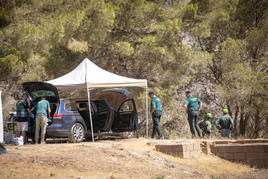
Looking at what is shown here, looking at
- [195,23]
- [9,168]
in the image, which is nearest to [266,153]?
[9,168]

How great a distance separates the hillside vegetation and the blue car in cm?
690

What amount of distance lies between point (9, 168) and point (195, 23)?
1698cm

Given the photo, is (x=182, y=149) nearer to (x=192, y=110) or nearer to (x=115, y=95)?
(x=192, y=110)

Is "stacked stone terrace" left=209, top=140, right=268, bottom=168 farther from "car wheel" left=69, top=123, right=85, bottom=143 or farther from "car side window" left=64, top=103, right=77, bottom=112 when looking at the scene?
"car side window" left=64, top=103, right=77, bottom=112

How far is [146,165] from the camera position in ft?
29.0

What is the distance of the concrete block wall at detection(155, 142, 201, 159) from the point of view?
1026 centimetres

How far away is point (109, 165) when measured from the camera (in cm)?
828

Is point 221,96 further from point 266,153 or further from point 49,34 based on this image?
point 266,153

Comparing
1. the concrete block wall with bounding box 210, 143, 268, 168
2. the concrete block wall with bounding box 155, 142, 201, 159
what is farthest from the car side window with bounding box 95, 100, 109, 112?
the concrete block wall with bounding box 210, 143, 268, 168

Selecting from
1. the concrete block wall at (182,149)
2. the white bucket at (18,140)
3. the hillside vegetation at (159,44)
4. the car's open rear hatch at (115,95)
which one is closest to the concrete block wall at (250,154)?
the concrete block wall at (182,149)

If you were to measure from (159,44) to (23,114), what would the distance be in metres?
10.9

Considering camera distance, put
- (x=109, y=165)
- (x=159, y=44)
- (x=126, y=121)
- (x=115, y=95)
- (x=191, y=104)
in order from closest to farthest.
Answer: (x=109, y=165) < (x=126, y=121) < (x=191, y=104) < (x=115, y=95) < (x=159, y=44)

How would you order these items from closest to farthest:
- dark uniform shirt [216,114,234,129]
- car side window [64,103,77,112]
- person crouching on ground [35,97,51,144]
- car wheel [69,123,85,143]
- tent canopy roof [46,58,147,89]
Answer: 1. person crouching on ground [35,97,51,144]
2. car wheel [69,123,85,143]
3. car side window [64,103,77,112]
4. tent canopy roof [46,58,147,89]
5. dark uniform shirt [216,114,234,129]

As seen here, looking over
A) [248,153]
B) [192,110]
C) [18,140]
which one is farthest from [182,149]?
[18,140]
